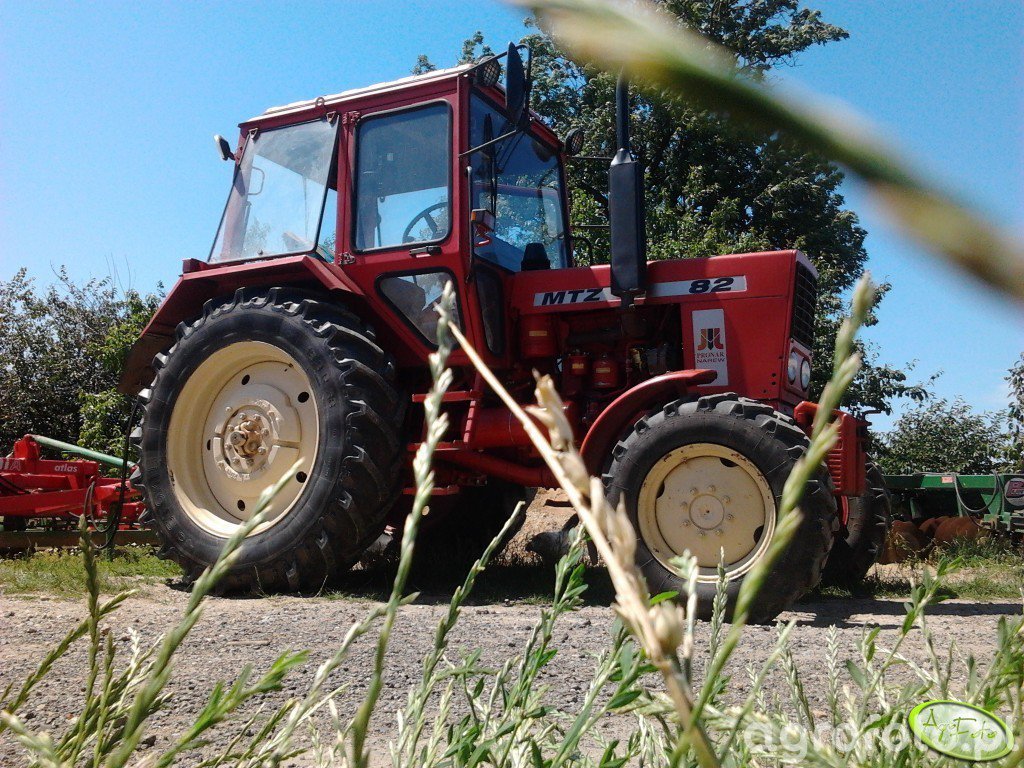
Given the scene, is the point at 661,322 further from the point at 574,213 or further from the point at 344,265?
the point at 574,213

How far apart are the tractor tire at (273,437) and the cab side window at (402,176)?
21.7 inches

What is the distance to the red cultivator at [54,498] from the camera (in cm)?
606

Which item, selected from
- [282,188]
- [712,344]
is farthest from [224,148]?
[712,344]

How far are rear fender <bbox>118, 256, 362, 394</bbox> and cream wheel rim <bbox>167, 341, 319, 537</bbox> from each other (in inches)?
18.8

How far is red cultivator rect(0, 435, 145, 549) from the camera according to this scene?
6.06 m

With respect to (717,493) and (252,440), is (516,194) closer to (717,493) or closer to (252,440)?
(252,440)

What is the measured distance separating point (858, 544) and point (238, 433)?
346 cm

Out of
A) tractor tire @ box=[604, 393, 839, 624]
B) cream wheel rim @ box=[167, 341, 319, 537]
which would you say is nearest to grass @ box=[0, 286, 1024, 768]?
tractor tire @ box=[604, 393, 839, 624]

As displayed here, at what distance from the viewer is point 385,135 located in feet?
16.8

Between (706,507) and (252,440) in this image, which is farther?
(252,440)

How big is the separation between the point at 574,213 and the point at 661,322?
595cm

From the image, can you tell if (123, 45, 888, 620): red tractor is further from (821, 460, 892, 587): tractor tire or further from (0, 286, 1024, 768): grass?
(0, 286, 1024, 768): grass

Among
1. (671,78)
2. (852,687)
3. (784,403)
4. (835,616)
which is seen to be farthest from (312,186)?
(671,78)

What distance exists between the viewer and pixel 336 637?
9.90 feet
